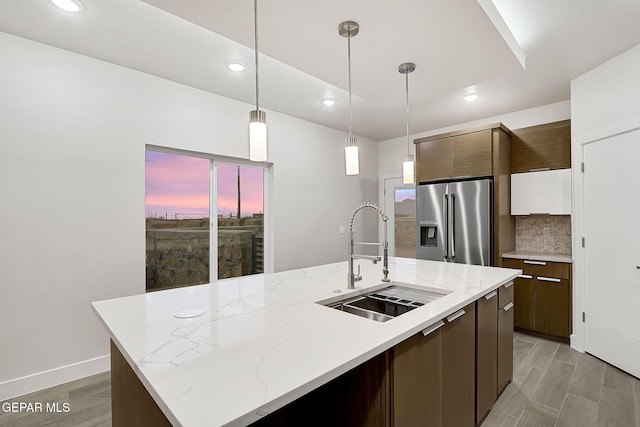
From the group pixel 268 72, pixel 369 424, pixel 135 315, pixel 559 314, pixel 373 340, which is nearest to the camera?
pixel 373 340

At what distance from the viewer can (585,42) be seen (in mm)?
2410

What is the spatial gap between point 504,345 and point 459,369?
32.5 inches

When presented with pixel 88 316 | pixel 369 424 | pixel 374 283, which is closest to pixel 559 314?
pixel 374 283

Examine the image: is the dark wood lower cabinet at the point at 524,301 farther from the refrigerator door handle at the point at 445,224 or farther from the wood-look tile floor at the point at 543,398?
the refrigerator door handle at the point at 445,224

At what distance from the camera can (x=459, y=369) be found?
1608 millimetres

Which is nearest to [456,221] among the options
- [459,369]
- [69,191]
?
[459,369]

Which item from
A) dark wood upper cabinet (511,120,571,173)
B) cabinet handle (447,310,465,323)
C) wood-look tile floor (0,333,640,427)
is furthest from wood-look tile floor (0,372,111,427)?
dark wood upper cabinet (511,120,571,173)

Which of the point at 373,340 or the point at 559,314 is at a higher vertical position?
the point at 373,340

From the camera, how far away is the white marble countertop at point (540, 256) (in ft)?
10.4

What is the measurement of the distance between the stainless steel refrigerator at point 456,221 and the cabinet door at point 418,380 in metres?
2.40

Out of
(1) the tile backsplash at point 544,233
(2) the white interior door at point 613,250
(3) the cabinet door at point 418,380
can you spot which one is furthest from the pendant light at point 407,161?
(1) the tile backsplash at point 544,233

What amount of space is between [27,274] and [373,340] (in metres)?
2.69

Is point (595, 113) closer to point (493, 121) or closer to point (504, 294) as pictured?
point (493, 121)

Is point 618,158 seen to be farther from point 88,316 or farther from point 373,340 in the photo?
point 88,316
